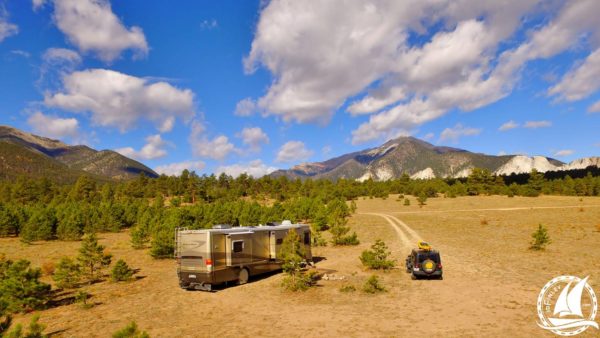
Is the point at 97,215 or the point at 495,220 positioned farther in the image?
the point at 97,215

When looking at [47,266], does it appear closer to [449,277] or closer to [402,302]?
[402,302]

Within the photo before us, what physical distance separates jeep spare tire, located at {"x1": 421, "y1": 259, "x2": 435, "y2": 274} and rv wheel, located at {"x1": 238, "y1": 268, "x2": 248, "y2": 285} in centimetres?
961

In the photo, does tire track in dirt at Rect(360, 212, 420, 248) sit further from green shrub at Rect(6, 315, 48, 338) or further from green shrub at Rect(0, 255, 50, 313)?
green shrub at Rect(6, 315, 48, 338)

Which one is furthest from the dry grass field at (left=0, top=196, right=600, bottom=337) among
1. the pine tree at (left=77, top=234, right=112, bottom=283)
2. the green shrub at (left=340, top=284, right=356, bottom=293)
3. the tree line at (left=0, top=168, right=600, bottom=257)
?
the tree line at (left=0, top=168, right=600, bottom=257)

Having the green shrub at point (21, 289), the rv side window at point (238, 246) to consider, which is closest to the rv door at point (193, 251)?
the rv side window at point (238, 246)

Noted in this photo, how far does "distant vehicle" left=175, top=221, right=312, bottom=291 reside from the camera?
17.4 metres

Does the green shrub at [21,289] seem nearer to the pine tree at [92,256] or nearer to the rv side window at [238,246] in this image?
the pine tree at [92,256]

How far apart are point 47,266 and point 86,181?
71.2 meters

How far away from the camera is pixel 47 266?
77.9 ft

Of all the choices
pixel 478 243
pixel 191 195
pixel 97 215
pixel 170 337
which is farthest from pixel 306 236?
pixel 191 195

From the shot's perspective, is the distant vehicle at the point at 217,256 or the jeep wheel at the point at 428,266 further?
the jeep wheel at the point at 428,266

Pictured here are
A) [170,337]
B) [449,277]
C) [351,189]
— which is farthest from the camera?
[351,189]

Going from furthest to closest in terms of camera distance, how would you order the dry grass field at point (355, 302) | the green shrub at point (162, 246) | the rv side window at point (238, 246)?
the green shrub at point (162, 246)
the rv side window at point (238, 246)
the dry grass field at point (355, 302)

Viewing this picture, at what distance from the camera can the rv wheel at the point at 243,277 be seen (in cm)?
1909
